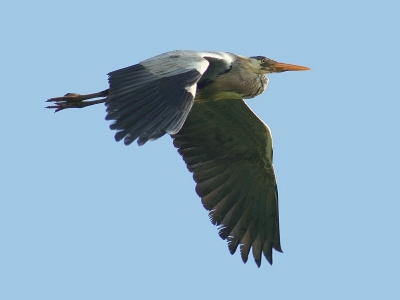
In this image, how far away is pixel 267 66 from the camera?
13164 mm

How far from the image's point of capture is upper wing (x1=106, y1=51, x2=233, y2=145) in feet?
33.7

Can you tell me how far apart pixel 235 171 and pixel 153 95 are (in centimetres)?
321

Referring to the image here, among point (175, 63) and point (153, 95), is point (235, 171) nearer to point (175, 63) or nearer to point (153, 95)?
point (175, 63)

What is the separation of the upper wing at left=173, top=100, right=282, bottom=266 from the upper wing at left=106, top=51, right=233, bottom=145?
1.96 meters

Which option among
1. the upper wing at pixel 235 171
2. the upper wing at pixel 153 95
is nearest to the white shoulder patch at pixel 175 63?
the upper wing at pixel 153 95

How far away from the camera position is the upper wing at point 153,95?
33.7 feet


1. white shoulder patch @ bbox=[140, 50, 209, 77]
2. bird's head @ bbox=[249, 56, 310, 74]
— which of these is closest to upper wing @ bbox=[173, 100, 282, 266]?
bird's head @ bbox=[249, 56, 310, 74]

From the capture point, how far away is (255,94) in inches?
512

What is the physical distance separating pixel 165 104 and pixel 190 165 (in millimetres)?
3216

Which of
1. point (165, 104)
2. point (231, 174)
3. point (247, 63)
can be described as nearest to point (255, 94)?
point (247, 63)

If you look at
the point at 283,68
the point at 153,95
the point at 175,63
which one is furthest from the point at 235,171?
the point at 153,95

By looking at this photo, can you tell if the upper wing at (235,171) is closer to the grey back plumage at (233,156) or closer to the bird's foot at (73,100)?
the grey back plumage at (233,156)

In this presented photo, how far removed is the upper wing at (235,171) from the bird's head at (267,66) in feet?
1.80

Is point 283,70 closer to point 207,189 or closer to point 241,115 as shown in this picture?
point 241,115
